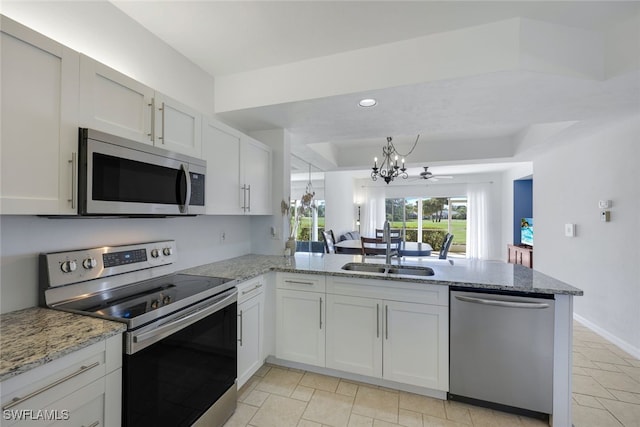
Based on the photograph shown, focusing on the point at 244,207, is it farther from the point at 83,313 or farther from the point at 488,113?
the point at 488,113

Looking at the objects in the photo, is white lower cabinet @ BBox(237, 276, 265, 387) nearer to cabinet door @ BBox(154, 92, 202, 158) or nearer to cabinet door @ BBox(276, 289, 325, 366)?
cabinet door @ BBox(276, 289, 325, 366)

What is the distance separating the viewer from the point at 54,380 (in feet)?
3.10

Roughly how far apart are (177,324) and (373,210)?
7.38 metres

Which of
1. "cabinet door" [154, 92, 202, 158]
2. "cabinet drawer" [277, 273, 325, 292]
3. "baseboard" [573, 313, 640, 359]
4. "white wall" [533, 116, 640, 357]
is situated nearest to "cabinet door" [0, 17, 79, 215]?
"cabinet door" [154, 92, 202, 158]

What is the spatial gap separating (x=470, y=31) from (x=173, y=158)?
2104 mm

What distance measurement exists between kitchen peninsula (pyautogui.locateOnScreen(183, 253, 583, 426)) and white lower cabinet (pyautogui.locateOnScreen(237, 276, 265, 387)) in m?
0.08

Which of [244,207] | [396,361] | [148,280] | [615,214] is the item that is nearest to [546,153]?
[615,214]

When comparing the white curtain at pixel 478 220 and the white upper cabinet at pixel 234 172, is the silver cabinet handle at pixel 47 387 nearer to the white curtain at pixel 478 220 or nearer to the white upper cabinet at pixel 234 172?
the white upper cabinet at pixel 234 172

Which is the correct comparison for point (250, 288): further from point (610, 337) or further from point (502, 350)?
point (610, 337)

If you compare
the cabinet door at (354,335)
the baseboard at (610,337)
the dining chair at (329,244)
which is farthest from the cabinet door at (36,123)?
the baseboard at (610,337)

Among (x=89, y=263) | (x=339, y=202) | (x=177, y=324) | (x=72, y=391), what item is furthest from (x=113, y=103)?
(x=339, y=202)

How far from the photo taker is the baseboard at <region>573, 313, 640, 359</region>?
263 centimetres

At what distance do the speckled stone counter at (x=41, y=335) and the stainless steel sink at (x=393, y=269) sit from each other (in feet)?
5.62

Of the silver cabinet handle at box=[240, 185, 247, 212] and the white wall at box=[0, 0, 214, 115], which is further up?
the white wall at box=[0, 0, 214, 115]
